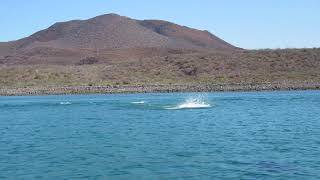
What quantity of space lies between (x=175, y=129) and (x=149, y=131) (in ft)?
6.51

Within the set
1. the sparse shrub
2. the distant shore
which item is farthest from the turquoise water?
the sparse shrub

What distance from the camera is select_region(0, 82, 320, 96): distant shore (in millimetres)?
104000

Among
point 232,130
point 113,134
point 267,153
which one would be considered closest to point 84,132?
point 113,134

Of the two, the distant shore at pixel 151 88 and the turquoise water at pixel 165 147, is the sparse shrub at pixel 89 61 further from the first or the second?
the turquoise water at pixel 165 147

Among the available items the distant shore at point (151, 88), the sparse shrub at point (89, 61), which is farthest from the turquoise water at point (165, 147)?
the sparse shrub at point (89, 61)

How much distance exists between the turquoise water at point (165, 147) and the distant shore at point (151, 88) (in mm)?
53302

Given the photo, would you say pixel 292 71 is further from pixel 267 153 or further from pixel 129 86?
pixel 267 153

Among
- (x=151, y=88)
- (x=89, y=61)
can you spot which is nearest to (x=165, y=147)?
(x=151, y=88)

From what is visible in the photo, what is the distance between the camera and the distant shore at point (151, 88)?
104000mm

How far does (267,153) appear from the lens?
26844mm

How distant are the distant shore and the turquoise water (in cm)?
5330

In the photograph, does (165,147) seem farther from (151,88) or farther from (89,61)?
(89,61)

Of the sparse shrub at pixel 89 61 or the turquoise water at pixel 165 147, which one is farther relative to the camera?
the sparse shrub at pixel 89 61

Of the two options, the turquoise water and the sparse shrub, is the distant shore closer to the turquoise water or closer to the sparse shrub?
the turquoise water
